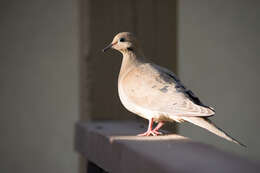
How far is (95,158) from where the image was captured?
8.05 feet

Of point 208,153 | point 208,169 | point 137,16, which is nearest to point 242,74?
point 137,16

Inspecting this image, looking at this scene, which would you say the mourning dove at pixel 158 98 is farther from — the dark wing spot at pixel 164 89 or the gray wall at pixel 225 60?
the gray wall at pixel 225 60

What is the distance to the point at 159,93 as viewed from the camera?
2.69 m

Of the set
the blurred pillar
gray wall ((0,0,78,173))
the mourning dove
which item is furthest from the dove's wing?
gray wall ((0,0,78,173))

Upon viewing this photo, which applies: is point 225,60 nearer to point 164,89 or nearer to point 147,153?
point 164,89

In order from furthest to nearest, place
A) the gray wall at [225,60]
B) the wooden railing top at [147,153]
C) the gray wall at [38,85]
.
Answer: the gray wall at [38,85] → the gray wall at [225,60] → the wooden railing top at [147,153]

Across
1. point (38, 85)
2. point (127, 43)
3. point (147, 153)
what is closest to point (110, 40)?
point (127, 43)

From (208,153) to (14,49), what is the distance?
3.46 metres

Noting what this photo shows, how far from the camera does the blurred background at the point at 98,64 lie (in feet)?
Result: 12.6

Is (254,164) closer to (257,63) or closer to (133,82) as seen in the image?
(133,82)

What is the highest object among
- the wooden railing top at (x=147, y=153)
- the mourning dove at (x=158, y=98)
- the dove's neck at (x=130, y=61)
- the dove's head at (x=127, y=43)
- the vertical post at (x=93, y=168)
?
the dove's head at (x=127, y=43)

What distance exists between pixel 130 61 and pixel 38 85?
2031mm

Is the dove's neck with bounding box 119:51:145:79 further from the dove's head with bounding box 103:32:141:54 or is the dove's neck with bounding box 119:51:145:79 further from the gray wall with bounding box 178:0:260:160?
the gray wall with bounding box 178:0:260:160

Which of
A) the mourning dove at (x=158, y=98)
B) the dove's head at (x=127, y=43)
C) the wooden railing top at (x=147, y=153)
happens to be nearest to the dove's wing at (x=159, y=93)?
the mourning dove at (x=158, y=98)
